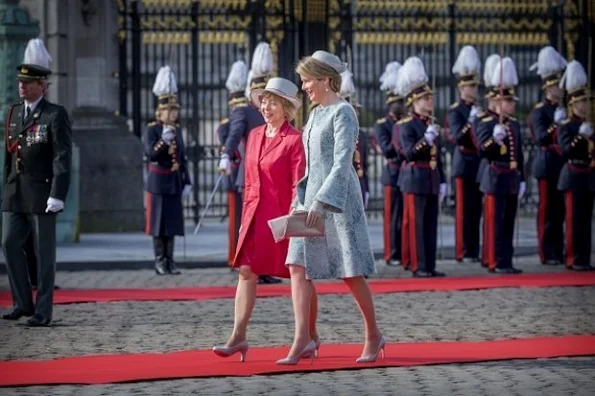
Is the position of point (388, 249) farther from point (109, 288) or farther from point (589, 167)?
point (109, 288)

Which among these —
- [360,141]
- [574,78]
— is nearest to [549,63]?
[574,78]

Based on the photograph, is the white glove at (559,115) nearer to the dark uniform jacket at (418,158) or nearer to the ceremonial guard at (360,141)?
the dark uniform jacket at (418,158)

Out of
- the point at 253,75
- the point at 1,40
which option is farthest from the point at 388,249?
the point at 1,40

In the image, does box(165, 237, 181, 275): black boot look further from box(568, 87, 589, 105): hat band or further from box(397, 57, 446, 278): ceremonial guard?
box(568, 87, 589, 105): hat band

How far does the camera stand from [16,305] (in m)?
14.0

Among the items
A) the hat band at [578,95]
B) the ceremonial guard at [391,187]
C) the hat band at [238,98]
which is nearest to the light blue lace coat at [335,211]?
the hat band at [238,98]

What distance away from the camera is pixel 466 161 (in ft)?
64.8

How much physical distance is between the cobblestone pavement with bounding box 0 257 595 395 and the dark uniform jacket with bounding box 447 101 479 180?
1562mm

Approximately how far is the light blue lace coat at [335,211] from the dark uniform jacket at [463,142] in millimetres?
7916

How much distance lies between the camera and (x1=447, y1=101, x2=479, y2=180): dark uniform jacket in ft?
63.2

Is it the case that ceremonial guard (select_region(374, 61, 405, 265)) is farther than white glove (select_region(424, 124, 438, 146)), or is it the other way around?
ceremonial guard (select_region(374, 61, 405, 265))

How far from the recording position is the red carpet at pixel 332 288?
15.9 metres

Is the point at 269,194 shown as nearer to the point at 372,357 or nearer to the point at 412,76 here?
the point at 372,357

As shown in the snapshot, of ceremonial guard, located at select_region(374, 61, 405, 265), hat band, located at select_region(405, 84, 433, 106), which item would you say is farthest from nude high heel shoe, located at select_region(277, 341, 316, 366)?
ceremonial guard, located at select_region(374, 61, 405, 265)
